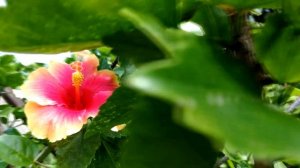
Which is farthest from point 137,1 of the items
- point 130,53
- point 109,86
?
point 109,86

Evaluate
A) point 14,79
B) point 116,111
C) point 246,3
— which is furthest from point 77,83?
point 14,79

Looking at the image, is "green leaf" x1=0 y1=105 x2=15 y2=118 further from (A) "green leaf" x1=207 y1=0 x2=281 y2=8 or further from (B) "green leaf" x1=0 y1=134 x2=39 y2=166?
(A) "green leaf" x1=207 y1=0 x2=281 y2=8

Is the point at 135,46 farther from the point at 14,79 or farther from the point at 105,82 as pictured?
the point at 14,79

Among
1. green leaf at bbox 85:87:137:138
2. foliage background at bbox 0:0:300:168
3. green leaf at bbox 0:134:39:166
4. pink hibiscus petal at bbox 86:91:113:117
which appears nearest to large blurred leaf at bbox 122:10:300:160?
foliage background at bbox 0:0:300:168

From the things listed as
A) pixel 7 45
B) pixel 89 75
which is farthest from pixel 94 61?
pixel 7 45

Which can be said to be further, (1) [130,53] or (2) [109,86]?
(2) [109,86]

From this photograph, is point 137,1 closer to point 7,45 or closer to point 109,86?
point 7,45
